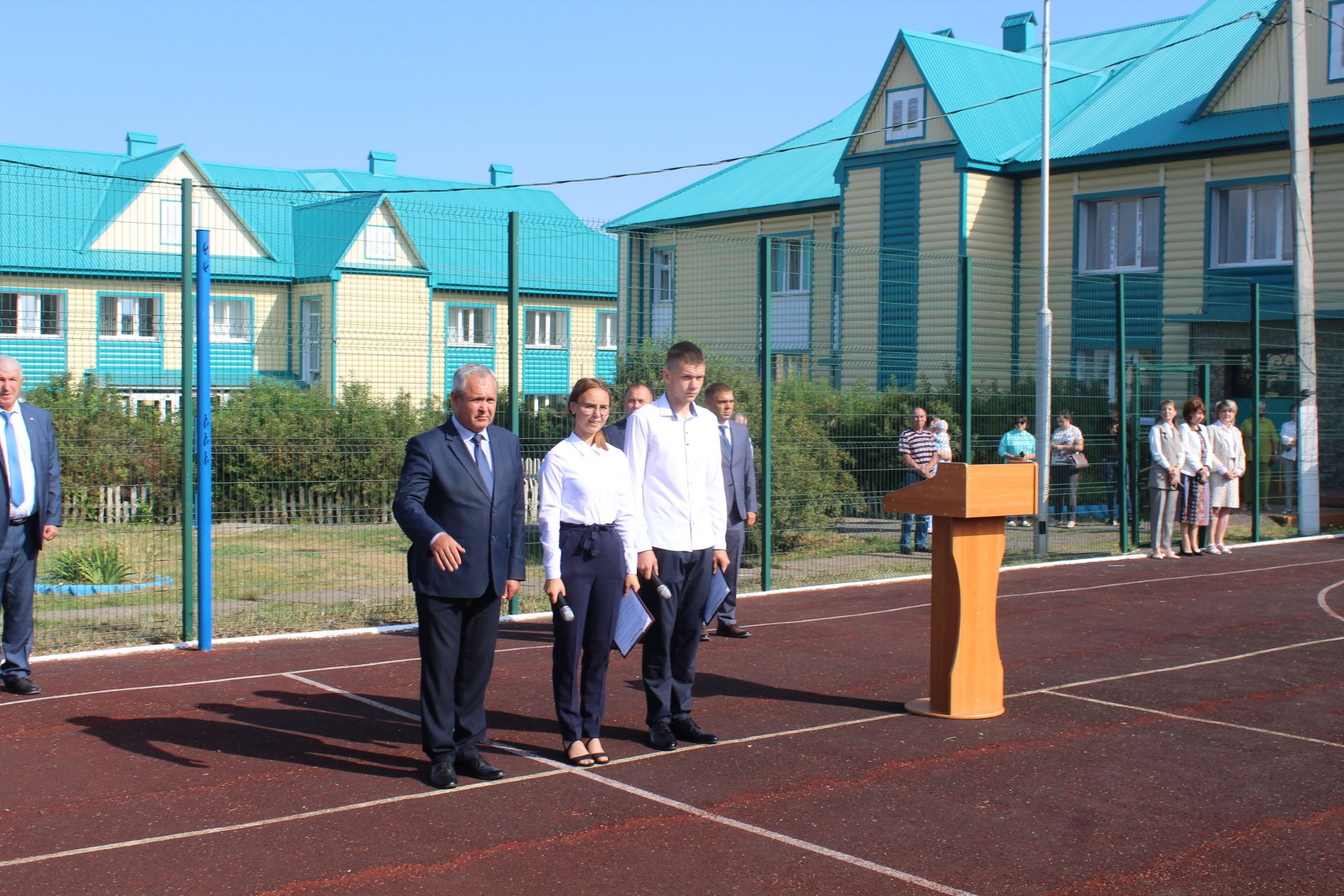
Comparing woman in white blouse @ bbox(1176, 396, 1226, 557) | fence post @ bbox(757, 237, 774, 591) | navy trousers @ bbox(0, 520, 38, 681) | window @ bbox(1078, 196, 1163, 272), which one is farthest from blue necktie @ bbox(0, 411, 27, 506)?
window @ bbox(1078, 196, 1163, 272)

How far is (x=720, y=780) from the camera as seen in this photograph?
242 inches

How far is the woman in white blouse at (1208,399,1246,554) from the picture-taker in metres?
16.1

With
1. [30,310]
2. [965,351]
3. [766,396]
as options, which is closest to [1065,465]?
[965,351]

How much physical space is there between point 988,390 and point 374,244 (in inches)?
325

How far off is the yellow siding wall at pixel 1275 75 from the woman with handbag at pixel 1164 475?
10491 mm

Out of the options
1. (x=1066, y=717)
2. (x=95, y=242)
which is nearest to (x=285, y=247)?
(x=95, y=242)

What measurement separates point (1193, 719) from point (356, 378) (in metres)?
6.47

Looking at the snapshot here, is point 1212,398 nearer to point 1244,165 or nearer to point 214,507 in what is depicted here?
point 1244,165

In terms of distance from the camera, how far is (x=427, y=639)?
19.7 ft

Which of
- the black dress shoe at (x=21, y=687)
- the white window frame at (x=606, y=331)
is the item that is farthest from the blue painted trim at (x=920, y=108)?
the black dress shoe at (x=21, y=687)

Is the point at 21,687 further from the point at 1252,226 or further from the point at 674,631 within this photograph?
the point at 1252,226

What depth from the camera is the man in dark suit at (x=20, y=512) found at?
7.81 m

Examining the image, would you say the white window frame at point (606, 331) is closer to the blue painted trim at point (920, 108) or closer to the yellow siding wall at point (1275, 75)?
the blue painted trim at point (920, 108)

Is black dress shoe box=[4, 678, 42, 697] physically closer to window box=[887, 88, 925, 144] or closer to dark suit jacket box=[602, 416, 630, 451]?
dark suit jacket box=[602, 416, 630, 451]
